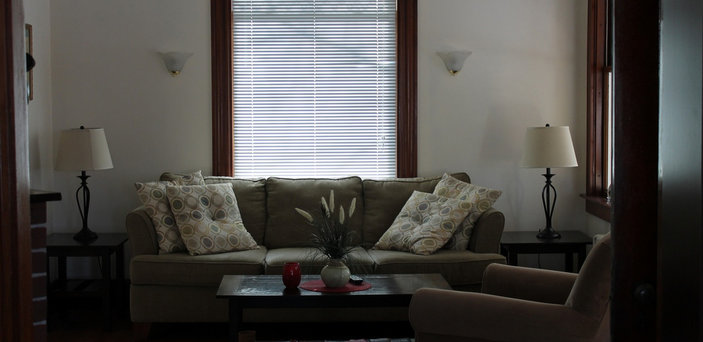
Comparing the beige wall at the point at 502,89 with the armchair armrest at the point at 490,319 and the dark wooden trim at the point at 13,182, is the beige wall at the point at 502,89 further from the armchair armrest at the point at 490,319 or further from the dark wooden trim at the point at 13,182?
the dark wooden trim at the point at 13,182

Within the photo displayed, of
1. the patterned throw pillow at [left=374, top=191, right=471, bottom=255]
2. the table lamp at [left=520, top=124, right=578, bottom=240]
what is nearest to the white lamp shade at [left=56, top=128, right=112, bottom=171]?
the patterned throw pillow at [left=374, top=191, right=471, bottom=255]

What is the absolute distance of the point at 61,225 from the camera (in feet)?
17.1

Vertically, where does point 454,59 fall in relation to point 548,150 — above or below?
above

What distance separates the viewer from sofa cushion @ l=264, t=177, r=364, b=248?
486 centimetres

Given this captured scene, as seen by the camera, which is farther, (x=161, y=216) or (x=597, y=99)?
(x=597, y=99)

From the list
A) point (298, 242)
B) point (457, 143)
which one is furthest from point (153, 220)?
point (457, 143)

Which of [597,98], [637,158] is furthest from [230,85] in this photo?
[637,158]

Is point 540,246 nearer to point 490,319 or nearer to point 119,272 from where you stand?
point 490,319

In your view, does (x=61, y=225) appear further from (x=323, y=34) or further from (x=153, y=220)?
(x=323, y=34)

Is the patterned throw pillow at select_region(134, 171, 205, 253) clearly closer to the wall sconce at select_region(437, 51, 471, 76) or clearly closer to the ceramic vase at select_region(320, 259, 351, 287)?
the ceramic vase at select_region(320, 259, 351, 287)

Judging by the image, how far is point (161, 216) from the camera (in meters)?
4.49

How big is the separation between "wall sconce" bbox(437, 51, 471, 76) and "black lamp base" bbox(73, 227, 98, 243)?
8.95ft

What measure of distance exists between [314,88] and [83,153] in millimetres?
1681

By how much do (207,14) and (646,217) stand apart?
4.76 metres
